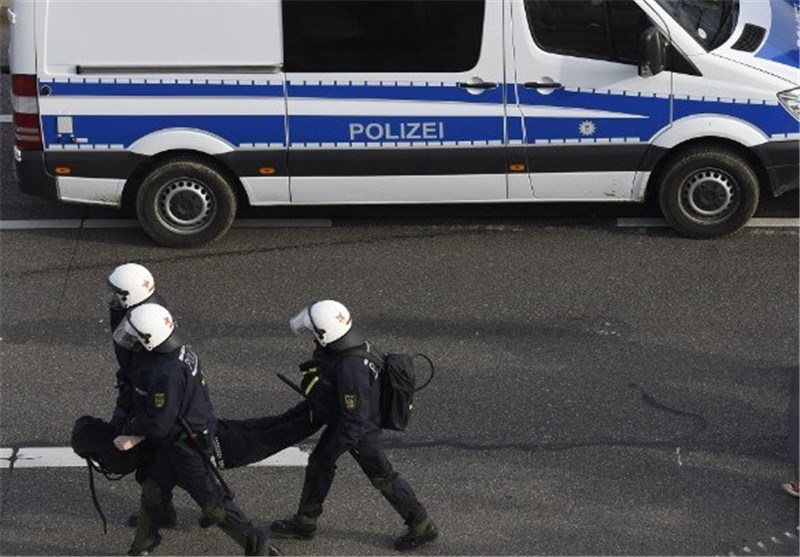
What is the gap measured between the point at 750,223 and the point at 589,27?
6.37 feet

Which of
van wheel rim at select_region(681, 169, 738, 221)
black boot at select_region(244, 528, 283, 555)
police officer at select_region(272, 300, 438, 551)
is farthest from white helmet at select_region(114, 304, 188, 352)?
van wheel rim at select_region(681, 169, 738, 221)

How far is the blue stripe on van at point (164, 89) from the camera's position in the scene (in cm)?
1088

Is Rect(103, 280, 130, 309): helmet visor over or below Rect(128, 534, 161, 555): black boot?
over

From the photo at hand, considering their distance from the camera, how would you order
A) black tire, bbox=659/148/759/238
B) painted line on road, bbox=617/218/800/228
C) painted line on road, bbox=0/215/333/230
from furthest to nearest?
painted line on road, bbox=0/215/333/230, painted line on road, bbox=617/218/800/228, black tire, bbox=659/148/759/238

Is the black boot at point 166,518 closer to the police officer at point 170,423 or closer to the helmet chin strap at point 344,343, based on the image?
the police officer at point 170,423

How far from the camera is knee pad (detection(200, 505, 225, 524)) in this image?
7.54 meters

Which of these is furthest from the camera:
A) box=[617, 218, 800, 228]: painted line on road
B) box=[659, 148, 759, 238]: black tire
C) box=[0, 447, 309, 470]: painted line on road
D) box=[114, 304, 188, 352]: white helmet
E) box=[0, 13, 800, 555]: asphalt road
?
box=[617, 218, 800, 228]: painted line on road

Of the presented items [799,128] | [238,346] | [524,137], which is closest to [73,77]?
[238,346]

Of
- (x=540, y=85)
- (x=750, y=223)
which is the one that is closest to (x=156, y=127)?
(x=540, y=85)

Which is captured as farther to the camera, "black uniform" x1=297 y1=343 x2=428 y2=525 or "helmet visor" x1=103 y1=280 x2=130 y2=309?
"helmet visor" x1=103 y1=280 x2=130 y2=309

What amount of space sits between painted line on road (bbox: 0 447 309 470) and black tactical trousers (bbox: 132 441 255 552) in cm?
92

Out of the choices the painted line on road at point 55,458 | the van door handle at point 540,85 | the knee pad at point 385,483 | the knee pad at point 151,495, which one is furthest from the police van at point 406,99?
the knee pad at point 151,495

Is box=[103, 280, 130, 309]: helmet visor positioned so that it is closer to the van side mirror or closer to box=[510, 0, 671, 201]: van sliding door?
box=[510, 0, 671, 201]: van sliding door

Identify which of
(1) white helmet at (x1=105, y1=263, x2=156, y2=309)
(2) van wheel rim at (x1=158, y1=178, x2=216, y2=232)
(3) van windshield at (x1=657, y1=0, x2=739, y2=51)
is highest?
(3) van windshield at (x1=657, y1=0, x2=739, y2=51)
